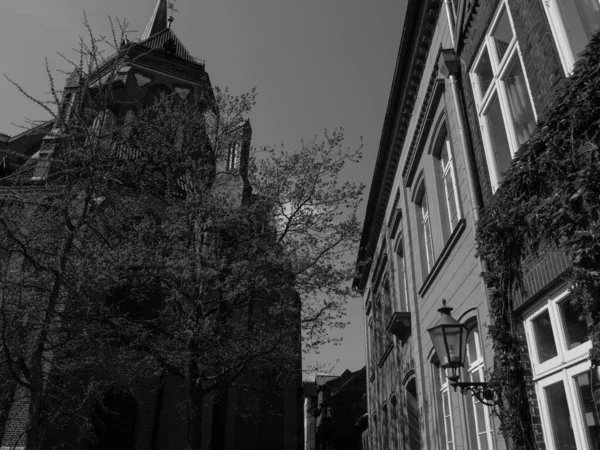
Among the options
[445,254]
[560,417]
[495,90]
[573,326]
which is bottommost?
[560,417]

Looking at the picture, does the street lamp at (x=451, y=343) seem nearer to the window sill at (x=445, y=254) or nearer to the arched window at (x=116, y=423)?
the window sill at (x=445, y=254)

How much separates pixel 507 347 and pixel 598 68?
2781mm

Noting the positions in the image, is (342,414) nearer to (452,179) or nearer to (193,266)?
(193,266)

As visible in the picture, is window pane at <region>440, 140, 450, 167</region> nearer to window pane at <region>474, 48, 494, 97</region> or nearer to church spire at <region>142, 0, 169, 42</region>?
window pane at <region>474, 48, 494, 97</region>

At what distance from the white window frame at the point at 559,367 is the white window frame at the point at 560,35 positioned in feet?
6.38

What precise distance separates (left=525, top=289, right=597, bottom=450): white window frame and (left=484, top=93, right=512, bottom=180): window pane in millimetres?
1957

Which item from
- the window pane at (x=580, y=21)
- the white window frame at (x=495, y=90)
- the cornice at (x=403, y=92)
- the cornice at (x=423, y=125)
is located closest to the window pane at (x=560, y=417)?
the white window frame at (x=495, y=90)

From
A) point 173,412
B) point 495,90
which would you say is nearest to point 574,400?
point 495,90

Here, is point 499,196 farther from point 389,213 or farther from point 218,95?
point 218,95

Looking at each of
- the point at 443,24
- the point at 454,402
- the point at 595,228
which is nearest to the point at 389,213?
the point at 443,24

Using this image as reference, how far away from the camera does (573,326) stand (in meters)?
4.20

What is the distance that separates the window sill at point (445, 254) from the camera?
22.6 feet

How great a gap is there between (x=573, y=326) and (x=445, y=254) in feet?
11.6

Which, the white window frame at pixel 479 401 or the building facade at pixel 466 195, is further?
the white window frame at pixel 479 401
